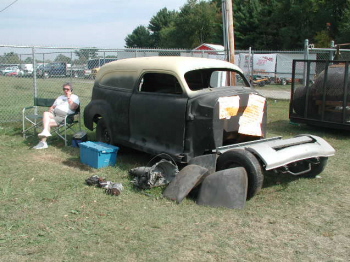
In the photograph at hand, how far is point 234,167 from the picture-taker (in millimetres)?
5109

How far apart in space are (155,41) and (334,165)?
7707 centimetres

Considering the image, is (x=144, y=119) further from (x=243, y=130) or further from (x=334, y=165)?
(x=334, y=165)

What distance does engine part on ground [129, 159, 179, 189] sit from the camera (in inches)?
208

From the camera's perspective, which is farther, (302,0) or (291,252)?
(302,0)

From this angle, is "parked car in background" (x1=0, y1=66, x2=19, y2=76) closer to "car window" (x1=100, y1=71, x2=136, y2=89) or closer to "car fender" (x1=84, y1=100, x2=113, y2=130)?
"car fender" (x1=84, y1=100, x2=113, y2=130)

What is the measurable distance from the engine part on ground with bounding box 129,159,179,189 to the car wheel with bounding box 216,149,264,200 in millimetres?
821

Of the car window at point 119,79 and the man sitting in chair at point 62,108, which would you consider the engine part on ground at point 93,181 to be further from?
the man sitting in chair at point 62,108

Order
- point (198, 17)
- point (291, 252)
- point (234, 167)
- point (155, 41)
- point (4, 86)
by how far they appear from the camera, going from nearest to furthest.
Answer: point (291, 252)
point (234, 167)
point (4, 86)
point (198, 17)
point (155, 41)

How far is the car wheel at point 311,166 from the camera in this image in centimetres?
573

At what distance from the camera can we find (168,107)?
19.0 ft

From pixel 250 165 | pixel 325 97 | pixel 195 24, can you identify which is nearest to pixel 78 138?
pixel 250 165

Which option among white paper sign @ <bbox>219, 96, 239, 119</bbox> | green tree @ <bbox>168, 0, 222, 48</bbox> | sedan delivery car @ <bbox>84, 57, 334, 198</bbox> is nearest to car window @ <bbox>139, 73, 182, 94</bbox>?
sedan delivery car @ <bbox>84, 57, 334, 198</bbox>

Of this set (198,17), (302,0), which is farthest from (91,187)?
(198,17)

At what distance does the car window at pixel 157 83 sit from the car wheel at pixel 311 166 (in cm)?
227
